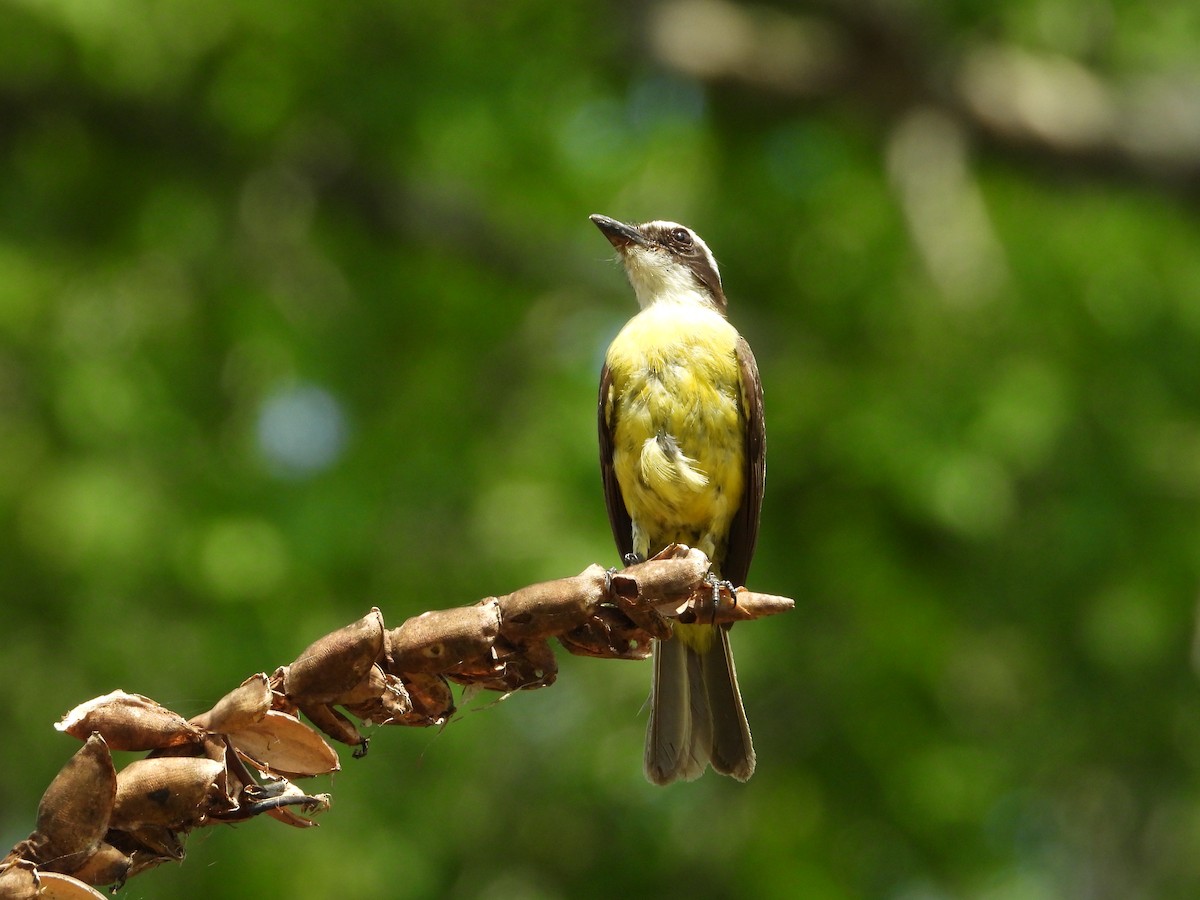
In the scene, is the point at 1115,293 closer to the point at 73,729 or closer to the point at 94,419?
the point at 94,419

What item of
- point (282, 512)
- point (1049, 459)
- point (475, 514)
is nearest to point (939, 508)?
point (1049, 459)

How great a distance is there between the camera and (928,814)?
6586mm

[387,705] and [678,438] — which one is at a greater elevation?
[387,705]

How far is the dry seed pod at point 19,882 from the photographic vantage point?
1324 mm

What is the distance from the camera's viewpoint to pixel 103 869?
1421 mm

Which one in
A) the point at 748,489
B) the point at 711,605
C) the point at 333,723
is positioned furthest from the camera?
the point at 748,489

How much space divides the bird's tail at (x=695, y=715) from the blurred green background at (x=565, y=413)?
6.26 ft

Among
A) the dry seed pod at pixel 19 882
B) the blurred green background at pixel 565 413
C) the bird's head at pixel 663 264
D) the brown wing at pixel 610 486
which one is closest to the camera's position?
the dry seed pod at pixel 19 882

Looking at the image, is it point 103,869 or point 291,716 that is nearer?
point 103,869

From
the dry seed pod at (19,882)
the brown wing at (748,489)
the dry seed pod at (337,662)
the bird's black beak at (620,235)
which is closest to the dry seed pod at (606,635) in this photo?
the dry seed pod at (337,662)


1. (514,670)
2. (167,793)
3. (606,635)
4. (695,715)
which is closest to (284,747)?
(167,793)

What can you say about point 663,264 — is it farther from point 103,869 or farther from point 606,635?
point 103,869

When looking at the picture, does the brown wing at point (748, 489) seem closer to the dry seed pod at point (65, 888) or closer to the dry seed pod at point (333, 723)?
the dry seed pod at point (333, 723)

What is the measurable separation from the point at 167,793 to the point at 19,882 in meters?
0.15
